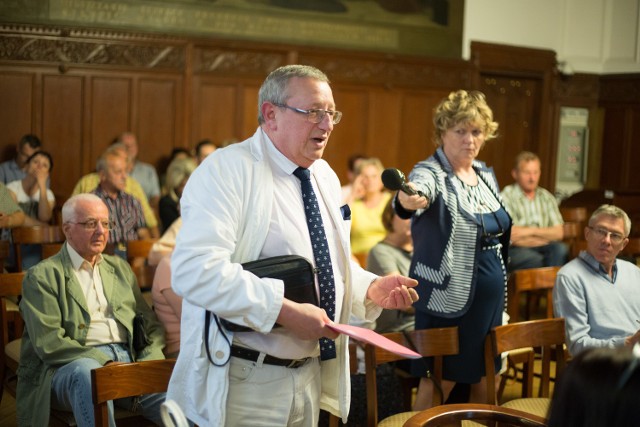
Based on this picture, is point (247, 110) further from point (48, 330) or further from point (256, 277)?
point (256, 277)

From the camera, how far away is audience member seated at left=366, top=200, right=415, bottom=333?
451cm

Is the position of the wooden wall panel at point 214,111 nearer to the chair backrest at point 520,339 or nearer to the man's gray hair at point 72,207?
the man's gray hair at point 72,207

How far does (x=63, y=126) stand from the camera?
28.3ft

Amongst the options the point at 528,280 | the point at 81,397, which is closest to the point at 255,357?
the point at 81,397

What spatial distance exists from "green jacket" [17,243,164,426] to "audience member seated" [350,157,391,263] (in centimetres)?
259

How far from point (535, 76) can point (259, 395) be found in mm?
9944

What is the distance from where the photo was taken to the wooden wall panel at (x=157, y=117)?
8969 millimetres

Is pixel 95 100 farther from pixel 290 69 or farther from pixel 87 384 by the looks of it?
pixel 290 69

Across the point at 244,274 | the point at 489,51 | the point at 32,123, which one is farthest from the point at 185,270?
the point at 489,51

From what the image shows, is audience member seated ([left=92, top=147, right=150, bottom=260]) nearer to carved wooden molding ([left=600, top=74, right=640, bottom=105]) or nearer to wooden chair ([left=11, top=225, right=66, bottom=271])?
wooden chair ([left=11, top=225, right=66, bottom=271])

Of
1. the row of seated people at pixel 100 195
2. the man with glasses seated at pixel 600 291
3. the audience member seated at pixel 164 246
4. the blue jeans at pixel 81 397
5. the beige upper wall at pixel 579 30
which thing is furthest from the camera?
the beige upper wall at pixel 579 30

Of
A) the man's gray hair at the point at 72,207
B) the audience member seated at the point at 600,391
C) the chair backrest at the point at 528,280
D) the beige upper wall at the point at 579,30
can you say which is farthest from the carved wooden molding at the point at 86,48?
the audience member seated at the point at 600,391

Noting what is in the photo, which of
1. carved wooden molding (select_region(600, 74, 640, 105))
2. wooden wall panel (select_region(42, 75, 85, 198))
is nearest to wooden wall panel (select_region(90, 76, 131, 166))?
wooden wall panel (select_region(42, 75, 85, 198))

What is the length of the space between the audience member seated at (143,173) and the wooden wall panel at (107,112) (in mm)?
214
